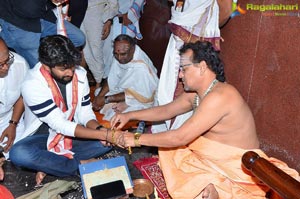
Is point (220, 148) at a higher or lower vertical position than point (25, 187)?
higher

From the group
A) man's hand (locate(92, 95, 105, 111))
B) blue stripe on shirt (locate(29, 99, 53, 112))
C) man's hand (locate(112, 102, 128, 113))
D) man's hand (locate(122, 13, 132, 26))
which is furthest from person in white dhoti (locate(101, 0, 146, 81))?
blue stripe on shirt (locate(29, 99, 53, 112))

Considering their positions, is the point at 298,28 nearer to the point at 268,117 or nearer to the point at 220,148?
the point at 268,117

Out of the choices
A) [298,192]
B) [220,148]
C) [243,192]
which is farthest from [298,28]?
[298,192]

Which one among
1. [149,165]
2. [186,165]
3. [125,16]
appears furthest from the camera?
[125,16]

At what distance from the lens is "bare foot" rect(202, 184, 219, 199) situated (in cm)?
316

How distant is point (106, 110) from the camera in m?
4.82

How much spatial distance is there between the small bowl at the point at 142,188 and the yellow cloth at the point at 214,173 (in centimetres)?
22

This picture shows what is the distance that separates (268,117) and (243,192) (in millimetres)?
746

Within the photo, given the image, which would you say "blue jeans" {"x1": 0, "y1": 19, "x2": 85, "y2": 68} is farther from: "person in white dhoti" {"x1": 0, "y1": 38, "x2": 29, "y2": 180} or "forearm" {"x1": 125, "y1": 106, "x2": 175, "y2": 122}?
"forearm" {"x1": 125, "y1": 106, "x2": 175, "y2": 122}

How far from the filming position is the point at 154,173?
3.79 meters

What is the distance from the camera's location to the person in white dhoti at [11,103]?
3.74 metres

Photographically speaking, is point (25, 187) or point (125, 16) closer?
point (25, 187)

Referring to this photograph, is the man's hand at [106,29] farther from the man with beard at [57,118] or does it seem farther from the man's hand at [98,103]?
the man with beard at [57,118]
